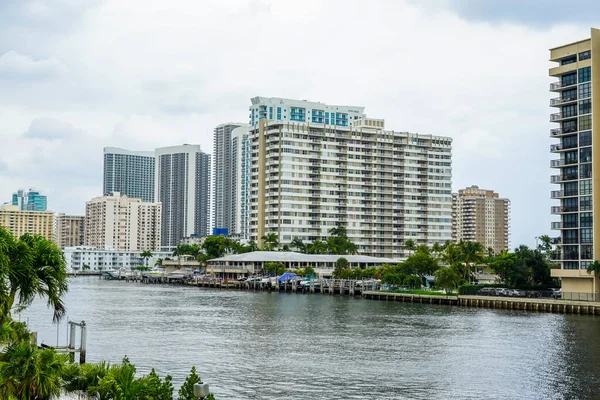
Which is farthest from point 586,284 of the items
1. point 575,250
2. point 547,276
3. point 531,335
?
point 531,335

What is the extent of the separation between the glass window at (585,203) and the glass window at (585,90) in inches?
652

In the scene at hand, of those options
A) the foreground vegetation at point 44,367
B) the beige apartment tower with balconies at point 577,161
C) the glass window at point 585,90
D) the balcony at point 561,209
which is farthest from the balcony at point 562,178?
the foreground vegetation at point 44,367

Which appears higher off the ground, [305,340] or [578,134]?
[578,134]

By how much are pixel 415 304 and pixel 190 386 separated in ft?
362

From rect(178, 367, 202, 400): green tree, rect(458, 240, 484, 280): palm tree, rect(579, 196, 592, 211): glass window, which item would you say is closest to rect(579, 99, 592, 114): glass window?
rect(579, 196, 592, 211): glass window

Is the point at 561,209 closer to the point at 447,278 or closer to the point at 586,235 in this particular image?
the point at 586,235

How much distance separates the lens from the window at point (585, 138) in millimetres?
119062

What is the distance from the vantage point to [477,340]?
72438 millimetres

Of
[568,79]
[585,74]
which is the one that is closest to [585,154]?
[585,74]

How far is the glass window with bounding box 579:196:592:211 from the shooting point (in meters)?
119

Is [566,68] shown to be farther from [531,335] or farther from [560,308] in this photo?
[531,335]

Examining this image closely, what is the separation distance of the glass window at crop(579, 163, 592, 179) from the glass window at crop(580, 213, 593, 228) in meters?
6.21

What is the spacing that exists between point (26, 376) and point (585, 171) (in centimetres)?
Result: 10859

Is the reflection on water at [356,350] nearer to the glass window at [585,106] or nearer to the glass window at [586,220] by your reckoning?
the glass window at [586,220]
